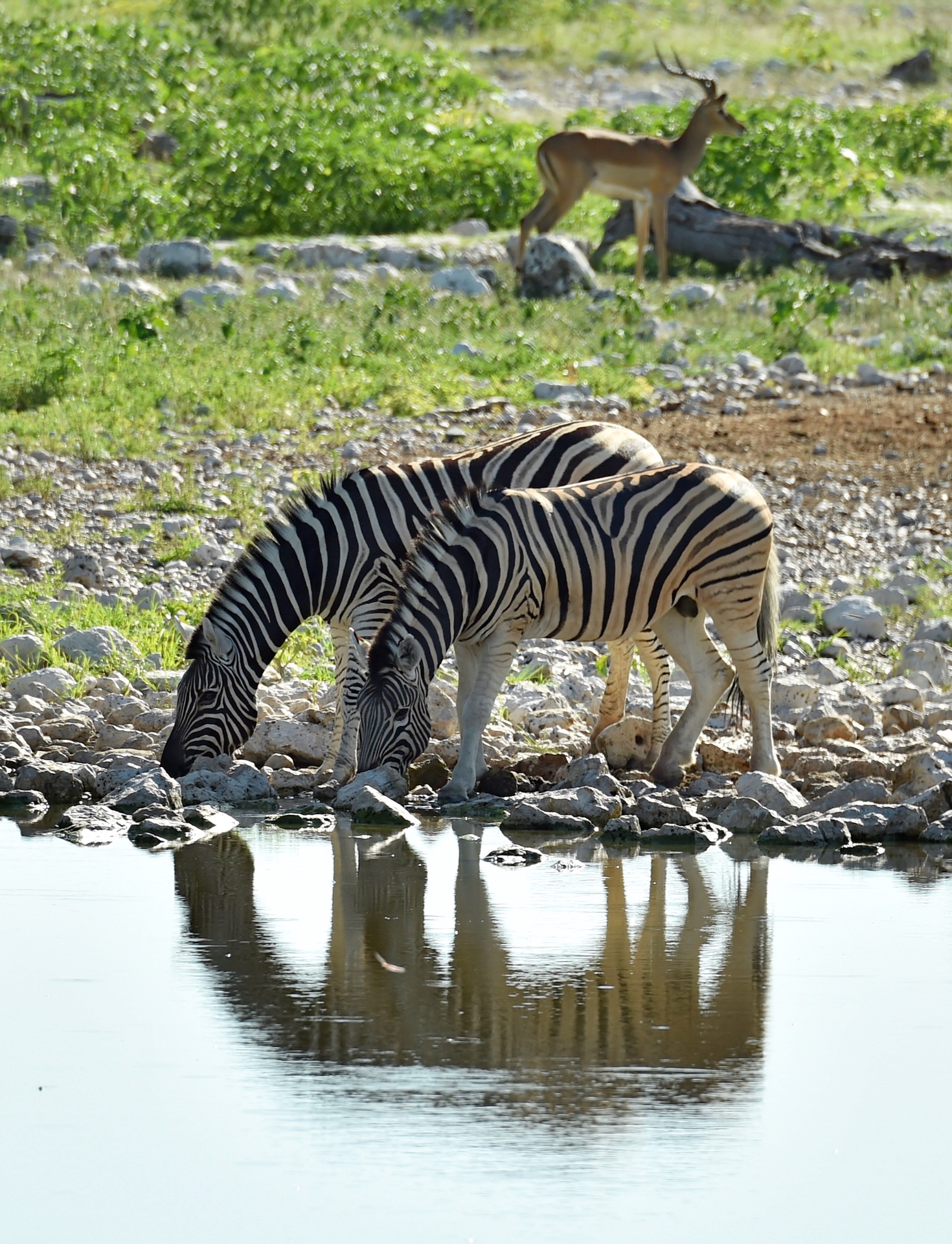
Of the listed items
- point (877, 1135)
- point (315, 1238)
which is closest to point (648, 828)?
point (877, 1135)

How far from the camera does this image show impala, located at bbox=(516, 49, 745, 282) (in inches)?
819

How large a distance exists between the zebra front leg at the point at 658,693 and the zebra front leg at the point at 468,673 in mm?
901

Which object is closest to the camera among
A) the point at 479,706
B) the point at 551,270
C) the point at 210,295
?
the point at 479,706

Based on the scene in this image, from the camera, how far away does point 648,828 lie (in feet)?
25.3

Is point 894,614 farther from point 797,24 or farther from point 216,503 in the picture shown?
point 797,24

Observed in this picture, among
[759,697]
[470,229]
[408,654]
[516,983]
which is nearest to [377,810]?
[408,654]

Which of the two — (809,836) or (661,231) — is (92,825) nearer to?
(809,836)

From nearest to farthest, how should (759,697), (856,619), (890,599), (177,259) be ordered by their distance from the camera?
(759,697) → (856,619) → (890,599) → (177,259)

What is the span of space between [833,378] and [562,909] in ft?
35.7

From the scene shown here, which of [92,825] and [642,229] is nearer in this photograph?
[92,825]

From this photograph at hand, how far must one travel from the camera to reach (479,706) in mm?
8062

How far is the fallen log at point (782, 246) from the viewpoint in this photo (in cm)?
1995

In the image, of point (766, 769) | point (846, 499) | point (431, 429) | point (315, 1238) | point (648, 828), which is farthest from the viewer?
point (431, 429)

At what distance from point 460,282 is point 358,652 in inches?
435
